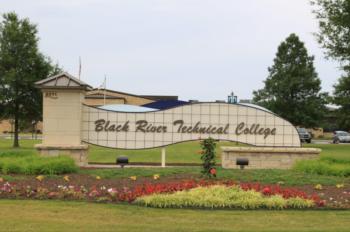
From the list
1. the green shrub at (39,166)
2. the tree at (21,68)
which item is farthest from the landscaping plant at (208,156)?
the tree at (21,68)

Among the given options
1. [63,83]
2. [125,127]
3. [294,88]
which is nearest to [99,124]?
[125,127]

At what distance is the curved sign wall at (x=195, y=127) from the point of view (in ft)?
60.3

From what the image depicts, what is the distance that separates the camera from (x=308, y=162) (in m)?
15.6

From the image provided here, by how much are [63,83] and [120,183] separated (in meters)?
6.37

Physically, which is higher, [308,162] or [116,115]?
[116,115]

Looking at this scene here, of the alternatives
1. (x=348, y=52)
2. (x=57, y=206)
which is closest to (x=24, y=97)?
(x=348, y=52)

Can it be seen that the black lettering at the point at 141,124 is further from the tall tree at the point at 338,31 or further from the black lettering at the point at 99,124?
→ the tall tree at the point at 338,31

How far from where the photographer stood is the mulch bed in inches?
443

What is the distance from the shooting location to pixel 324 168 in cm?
1488

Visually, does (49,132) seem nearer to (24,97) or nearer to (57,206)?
(57,206)

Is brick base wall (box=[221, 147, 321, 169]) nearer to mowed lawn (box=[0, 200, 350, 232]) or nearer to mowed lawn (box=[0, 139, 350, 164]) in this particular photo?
mowed lawn (box=[0, 139, 350, 164])

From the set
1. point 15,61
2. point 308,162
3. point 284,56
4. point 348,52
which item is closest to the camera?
point 308,162

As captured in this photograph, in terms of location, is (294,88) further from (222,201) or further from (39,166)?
(222,201)

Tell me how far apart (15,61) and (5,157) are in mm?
20232
